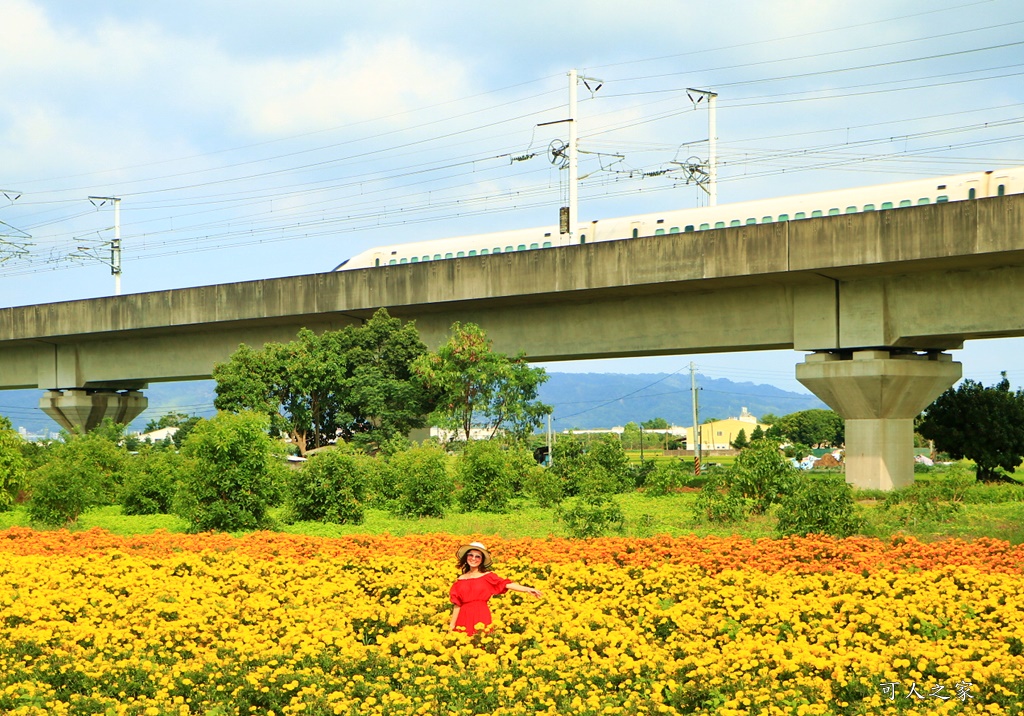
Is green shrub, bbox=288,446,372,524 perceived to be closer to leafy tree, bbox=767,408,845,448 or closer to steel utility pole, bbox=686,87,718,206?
steel utility pole, bbox=686,87,718,206

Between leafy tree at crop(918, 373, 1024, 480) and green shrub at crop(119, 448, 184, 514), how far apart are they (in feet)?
75.6

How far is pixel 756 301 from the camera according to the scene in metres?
29.2

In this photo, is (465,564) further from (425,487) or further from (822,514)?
(425,487)

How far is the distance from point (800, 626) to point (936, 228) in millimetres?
16977

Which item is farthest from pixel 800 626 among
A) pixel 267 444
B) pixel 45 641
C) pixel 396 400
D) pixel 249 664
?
pixel 396 400

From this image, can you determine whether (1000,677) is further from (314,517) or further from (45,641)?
(314,517)

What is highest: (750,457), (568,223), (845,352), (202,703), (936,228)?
(568,223)

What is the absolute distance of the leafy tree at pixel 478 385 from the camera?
31.3 m

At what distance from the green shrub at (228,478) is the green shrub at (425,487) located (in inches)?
114

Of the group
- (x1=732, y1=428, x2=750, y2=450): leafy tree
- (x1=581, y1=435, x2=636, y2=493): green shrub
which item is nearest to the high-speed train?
(x1=581, y1=435, x2=636, y2=493): green shrub

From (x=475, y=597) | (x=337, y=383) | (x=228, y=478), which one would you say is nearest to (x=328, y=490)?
(x=228, y=478)

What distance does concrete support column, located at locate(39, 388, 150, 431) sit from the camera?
45.2m

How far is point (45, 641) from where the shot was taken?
→ 32.6ft

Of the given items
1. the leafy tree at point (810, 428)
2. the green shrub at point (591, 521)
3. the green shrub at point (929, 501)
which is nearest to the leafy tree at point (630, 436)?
the leafy tree at point (810, 428)
